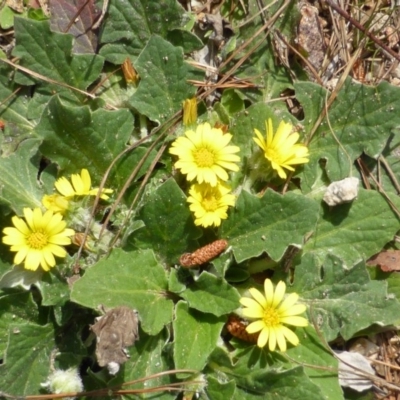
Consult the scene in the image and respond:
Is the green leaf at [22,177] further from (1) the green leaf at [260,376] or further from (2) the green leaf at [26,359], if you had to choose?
(1) the green leaf at [260,376]

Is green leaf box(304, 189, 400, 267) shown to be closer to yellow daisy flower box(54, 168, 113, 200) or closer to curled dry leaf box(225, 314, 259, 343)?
curled dry leaf box(225, 314, 259, 343)

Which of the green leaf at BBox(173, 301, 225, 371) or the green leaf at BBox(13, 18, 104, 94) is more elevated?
the green leaf at BBox(13, 18, 104, 94)

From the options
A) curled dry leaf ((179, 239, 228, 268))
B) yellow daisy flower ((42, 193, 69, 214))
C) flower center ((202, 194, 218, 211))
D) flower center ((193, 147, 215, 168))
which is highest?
→ flower center ((193, 147, 215, 168))

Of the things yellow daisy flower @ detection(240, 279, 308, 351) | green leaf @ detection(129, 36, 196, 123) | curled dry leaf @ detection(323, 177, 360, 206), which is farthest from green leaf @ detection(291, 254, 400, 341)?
green leaf @ detection(129, 36, 196, 123)

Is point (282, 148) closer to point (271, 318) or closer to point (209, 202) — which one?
point (209, 202)

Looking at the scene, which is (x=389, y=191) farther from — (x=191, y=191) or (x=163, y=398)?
(x=163, y=398)

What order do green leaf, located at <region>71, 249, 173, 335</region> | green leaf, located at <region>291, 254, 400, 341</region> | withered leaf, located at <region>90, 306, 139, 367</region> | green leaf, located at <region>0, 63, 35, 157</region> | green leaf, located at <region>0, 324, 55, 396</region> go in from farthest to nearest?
green leaf, located at <region>0, 63, 35, 157</region>
green leaf, located at <region>291, 254, 400, 341</region>
green leaf, located at <region>0, 324, 55, 396</region>
green leaf, located at <region>71, 249, 173, 335</region>
withered leaf, located at <region>90, 306, 139, 367</region>
